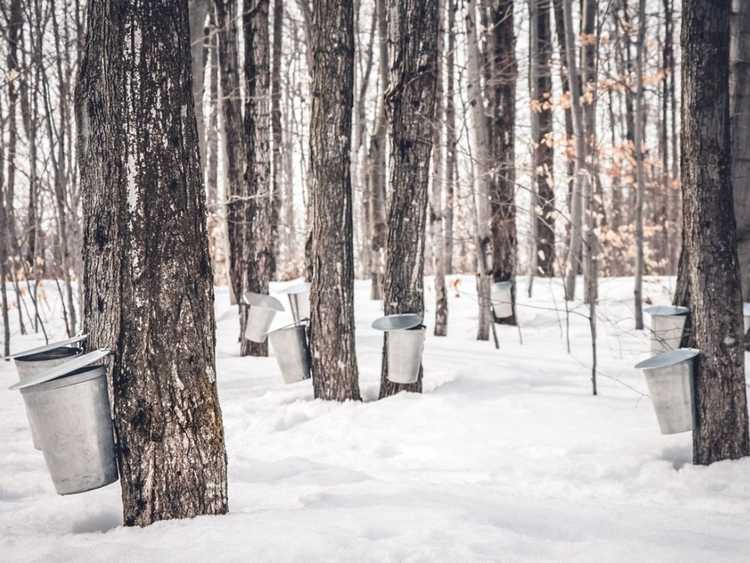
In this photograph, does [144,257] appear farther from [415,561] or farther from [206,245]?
[415,561]

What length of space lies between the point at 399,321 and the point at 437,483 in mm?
1704

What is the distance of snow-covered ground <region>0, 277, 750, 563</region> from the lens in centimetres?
191

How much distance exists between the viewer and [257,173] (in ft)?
22.1

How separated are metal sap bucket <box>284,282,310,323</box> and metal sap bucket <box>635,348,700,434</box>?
116 inches

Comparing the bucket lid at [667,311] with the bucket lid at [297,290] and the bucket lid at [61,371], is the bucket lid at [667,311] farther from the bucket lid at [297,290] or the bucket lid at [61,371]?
the bucket lid at [61,371]

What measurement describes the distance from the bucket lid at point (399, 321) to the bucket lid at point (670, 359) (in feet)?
5.18

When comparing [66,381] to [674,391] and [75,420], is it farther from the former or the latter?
[674,391]

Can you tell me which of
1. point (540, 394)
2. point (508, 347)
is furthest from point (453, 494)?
point (508, 347)

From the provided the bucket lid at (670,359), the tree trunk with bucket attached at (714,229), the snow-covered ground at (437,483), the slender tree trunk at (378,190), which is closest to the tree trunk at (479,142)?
the snow-covered ground at (437,483)

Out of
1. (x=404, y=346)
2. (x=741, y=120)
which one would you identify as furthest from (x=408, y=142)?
(x=741, y=120)

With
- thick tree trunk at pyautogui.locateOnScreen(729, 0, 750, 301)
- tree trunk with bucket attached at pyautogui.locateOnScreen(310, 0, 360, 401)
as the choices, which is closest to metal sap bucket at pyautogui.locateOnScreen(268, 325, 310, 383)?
tree trunk with bucket attached at pyautogui.locateOnScreen(310, 0, 360, 401)

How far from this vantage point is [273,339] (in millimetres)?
4387

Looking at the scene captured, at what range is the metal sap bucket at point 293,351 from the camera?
4.37m

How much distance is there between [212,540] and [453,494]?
1.04 metres
